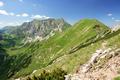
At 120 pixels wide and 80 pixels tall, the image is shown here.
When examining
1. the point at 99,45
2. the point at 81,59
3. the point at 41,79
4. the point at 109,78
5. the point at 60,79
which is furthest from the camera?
the point at 99,45

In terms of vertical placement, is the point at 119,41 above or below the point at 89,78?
above

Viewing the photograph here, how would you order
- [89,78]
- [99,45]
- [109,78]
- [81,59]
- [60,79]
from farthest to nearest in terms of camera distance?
[99,45]
[81,59]
[60,79]
[89,78]
[109,78]

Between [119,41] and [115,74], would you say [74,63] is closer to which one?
[119,41]

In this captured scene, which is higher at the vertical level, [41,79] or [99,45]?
[99,45]

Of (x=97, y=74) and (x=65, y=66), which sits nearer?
(x=97, y=74)

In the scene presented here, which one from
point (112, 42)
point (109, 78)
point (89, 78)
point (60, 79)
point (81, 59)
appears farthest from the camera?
point (112, 42)

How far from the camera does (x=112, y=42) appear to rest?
12162 cm

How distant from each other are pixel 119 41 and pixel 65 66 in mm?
32101

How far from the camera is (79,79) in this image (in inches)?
2147

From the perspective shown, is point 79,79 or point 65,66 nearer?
point 79,79

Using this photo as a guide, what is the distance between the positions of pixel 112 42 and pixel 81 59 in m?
20.9

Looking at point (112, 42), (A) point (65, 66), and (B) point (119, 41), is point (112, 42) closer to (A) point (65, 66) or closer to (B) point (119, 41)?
(B) point (119, 41)

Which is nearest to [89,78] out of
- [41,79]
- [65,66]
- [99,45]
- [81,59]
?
[41,79]

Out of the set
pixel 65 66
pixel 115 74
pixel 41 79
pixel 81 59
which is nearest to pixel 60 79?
pixel 41 79
